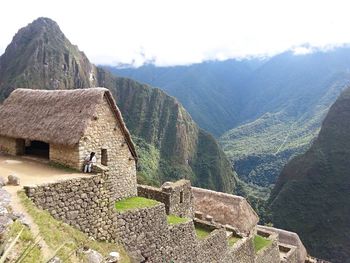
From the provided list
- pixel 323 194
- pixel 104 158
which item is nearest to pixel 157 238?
pixel 104 158

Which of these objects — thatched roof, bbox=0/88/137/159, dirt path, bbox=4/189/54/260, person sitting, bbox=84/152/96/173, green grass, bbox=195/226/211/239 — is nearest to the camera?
dirt path, bbox=4/189/54/260

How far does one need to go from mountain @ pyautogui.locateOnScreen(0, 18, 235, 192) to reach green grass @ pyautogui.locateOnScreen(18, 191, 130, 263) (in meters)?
97.3

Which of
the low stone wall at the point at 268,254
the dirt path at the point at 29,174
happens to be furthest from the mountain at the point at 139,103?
the dirt path at the point at 29,174

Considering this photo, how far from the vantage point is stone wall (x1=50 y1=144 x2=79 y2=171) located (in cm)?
1188

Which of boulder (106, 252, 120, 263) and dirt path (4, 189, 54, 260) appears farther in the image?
boulder (106, 252, 120, 263)

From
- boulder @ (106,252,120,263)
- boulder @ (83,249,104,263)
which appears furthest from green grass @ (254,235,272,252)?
boulder @ (83,249,104,263)

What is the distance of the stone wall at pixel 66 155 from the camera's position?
1188cm

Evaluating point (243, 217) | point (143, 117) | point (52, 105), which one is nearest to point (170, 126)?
point (143, 117)

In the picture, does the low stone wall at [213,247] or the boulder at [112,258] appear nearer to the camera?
the boulder at [112,258]

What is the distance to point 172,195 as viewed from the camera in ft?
54.3

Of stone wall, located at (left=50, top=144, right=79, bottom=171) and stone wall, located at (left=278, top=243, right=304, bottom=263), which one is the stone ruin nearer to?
stone wall, located at (left=50, top=144, right=79, bottom=171)

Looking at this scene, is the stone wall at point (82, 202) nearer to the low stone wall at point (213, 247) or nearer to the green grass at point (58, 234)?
the green grass at point (58, 234)

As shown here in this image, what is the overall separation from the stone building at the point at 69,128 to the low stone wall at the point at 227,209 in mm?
10892

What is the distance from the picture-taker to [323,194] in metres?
94.7
